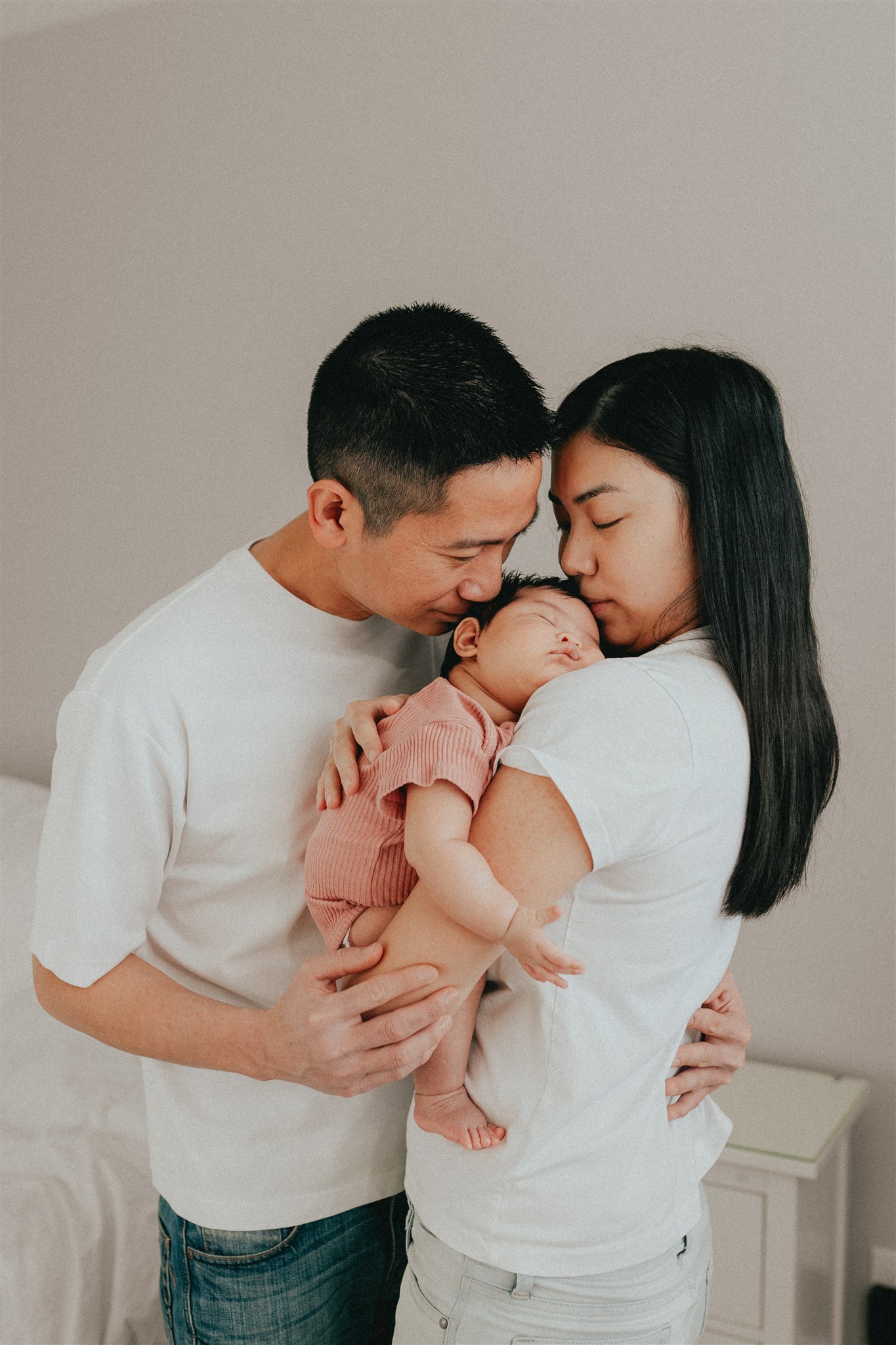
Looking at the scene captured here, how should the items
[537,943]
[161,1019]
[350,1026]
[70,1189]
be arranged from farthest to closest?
[70,1189] < [161,1019] < [350,1026] < [537,943]

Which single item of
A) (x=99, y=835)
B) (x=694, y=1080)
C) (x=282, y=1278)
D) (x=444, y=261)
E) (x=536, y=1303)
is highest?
(x=444, y=261)

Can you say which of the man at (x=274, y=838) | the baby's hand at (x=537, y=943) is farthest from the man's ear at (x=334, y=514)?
the baby's hand at (x=537, y=943)

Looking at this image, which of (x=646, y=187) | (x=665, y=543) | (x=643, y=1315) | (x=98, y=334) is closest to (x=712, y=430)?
(x=665, y=543)

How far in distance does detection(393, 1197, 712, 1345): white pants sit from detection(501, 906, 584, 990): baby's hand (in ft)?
1.01

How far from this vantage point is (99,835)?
1012 mm

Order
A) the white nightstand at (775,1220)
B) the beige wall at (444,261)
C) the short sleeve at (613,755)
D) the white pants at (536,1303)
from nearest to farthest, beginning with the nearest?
the short sleeve at (613,755)
the white pants at (536,1303)
the white nightstand at (775,1220)
the beige wall at (444,261)

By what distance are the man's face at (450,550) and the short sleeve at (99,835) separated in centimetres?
27

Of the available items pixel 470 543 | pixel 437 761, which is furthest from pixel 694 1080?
pixel 470 543

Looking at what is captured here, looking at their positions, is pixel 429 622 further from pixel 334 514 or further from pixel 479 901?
pixel 479 901

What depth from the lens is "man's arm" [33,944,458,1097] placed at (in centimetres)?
90

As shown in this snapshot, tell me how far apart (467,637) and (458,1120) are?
46 cm

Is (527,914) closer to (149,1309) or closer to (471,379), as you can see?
(471,379)

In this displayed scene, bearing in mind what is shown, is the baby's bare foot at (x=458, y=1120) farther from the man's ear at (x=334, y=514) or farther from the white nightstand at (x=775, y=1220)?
the white nightstand at (x=775, y=1220)

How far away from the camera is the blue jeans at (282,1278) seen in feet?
3.69
